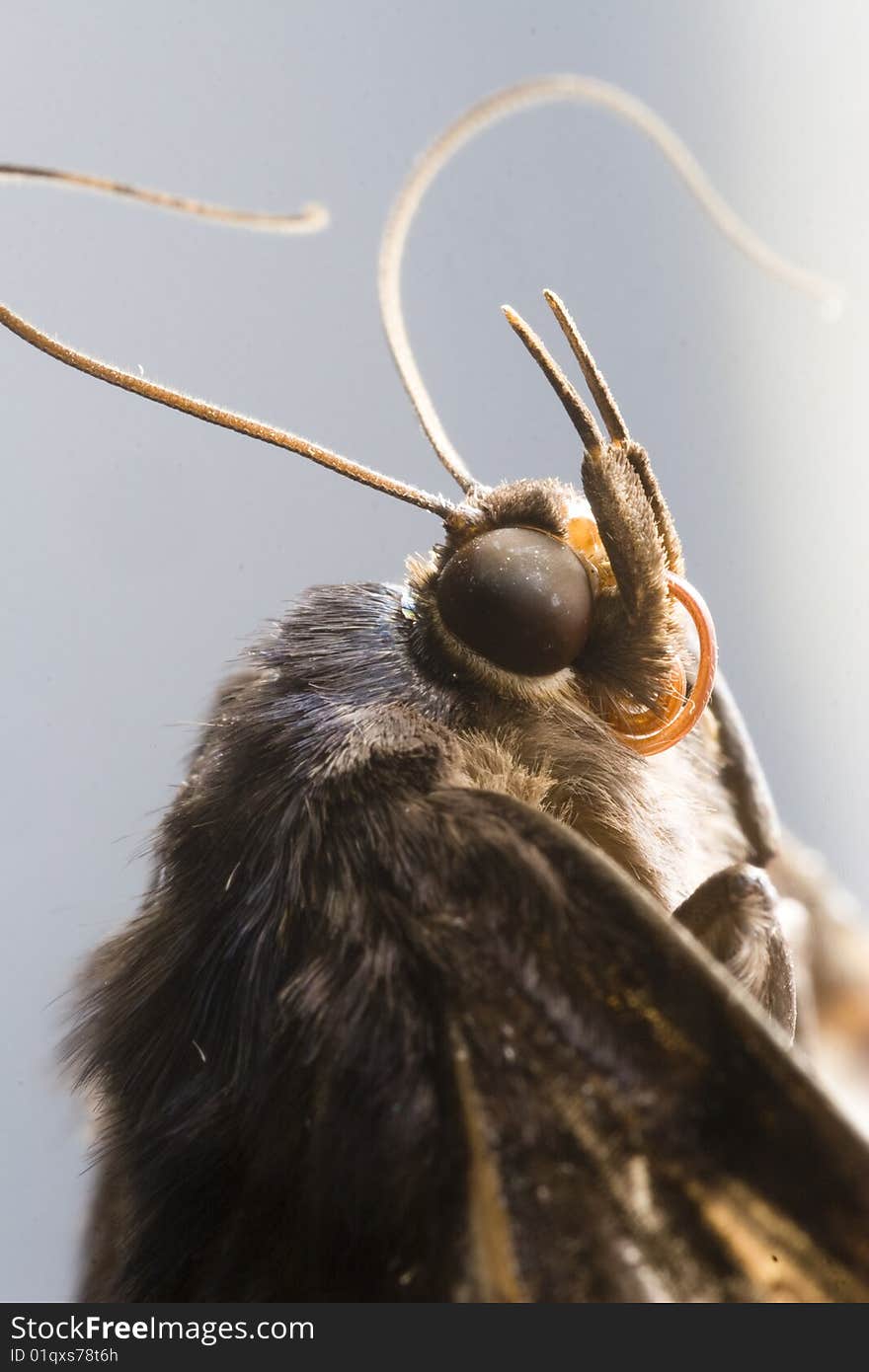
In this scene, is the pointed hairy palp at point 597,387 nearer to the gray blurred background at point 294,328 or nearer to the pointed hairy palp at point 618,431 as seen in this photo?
the pointed hairy palp at point 618,431

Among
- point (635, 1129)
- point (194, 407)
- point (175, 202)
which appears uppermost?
point (175, 202)

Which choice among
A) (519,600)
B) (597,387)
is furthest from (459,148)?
(519,600)

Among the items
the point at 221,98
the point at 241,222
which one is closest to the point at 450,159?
the point at 221,98

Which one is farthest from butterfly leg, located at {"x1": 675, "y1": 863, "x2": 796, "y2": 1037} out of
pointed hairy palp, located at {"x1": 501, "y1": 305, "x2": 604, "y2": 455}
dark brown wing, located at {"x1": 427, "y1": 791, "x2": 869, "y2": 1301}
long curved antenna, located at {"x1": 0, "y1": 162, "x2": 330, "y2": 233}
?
long curved antenna, located at {"x1": 0, "y1": 162, "x2": 330, "y2": 233}

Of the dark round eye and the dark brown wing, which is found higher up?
the dark round eye

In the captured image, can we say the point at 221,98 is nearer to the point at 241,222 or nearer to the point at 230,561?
the point at 241,222

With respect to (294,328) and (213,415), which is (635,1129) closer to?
(213,415)

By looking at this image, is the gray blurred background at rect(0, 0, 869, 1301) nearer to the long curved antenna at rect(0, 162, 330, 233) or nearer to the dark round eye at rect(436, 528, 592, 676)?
the long curved antenna at rect(0, 162, 330, 233)
